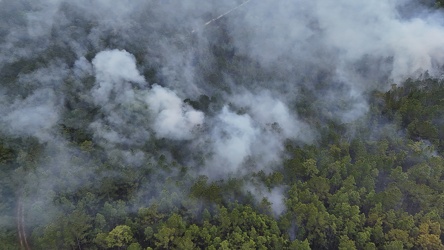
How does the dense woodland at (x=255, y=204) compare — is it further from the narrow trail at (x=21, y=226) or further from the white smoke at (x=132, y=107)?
the white smoke at (x=132, y=107)

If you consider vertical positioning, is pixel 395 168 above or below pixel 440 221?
above

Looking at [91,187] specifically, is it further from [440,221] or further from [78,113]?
[440,221]

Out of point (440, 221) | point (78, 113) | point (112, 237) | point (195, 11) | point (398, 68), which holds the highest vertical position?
point (195, 11)

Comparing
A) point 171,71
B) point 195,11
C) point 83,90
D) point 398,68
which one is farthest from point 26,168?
point 398,68

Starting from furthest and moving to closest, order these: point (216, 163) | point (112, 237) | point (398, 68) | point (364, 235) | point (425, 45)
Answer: point (425, 45), point (398, 68), point (216, 163), point (364, 235), point (112, 237)

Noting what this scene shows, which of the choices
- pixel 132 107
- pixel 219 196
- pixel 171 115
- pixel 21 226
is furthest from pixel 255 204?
pixel 21 226

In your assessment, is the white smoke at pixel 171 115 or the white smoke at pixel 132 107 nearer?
the white smoke at pixel 132 107

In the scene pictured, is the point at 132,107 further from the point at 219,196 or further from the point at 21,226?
the point at 21,226

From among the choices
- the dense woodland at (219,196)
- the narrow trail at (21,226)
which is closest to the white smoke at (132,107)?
the dense woodland at (219,196)
